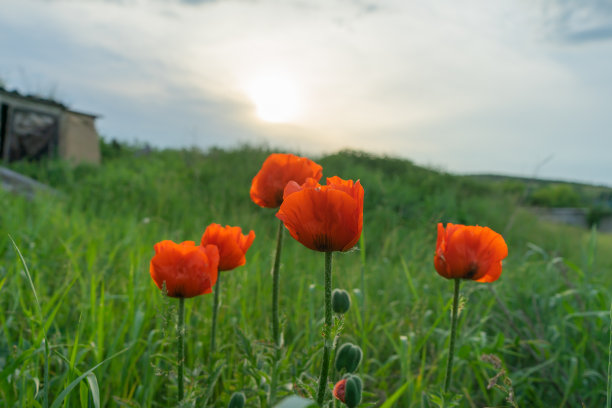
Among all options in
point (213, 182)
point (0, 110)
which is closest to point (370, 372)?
point (213, 182)

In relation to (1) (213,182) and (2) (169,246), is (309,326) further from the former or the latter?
(1) (213,182)

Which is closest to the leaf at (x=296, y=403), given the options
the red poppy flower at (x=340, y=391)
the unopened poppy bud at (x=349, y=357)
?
the red poppy flower at (x=340, y=391)

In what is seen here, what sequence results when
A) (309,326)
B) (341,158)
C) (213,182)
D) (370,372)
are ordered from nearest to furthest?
(309,326) < (370,372) < (213,182) < (341,158)

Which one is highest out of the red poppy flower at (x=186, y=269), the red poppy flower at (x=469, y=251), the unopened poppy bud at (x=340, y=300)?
the red poppy flower at (x=469, y=251)

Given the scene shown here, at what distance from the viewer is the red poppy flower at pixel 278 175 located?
122 centimetres

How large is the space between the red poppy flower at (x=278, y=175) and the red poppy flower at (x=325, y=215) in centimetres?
41

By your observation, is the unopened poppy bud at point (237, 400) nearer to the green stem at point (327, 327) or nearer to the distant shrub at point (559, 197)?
the green stem at point (327, 327)

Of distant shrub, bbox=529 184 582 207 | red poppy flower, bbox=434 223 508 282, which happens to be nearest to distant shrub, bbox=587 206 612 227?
distant shrub, bbox=529 184 582 207

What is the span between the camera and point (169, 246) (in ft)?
3.63

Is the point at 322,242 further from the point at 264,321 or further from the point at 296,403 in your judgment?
the point at 264,321

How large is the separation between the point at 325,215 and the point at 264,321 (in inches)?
59.5

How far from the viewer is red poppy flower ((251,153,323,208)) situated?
1.22m

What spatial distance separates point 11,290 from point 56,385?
2.44 feet

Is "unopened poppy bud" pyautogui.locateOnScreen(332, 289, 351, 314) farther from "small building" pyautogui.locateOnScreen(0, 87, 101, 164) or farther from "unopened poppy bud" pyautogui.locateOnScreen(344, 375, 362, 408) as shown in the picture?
"small building" pyautogui.locateOnScreen(0, 87, 101, 164)
